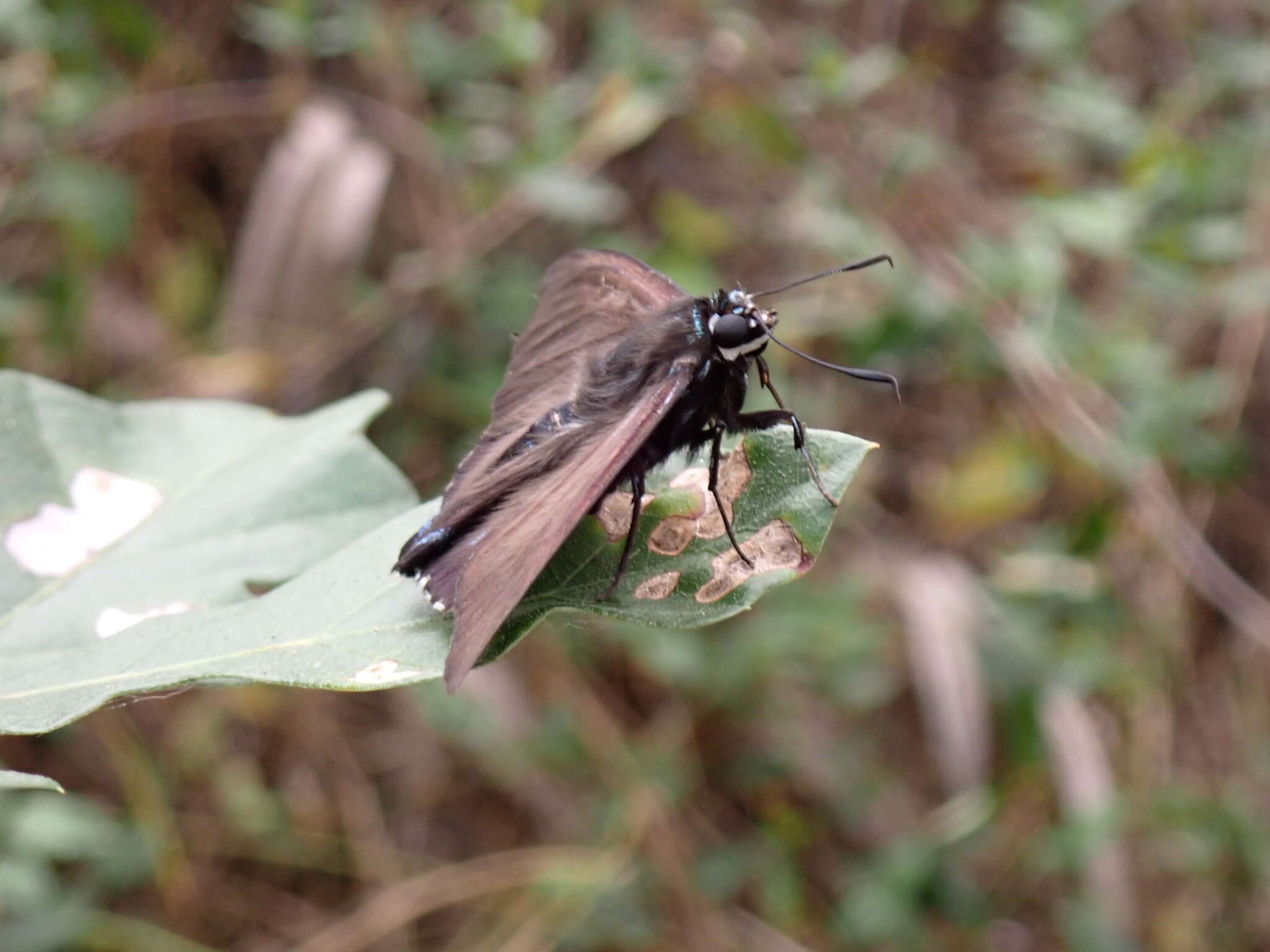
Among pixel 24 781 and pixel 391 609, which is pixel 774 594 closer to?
pixel 391 609

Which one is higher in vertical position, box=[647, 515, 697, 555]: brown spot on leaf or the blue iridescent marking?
the blue iridescent marking

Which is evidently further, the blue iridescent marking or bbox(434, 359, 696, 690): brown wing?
the blue iridescent marking

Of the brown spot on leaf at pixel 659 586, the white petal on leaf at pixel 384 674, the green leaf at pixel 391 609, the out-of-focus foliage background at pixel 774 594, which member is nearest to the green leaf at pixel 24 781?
the green leaf at pixel 391 609

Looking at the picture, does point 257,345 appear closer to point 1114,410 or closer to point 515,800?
point 515,800

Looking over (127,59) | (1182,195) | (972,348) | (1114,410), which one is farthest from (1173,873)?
(127,59)

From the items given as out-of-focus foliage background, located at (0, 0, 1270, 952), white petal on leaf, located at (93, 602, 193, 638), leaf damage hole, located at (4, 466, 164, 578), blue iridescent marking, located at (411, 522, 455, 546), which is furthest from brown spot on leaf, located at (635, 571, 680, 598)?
out-of-focus foliage background, located at (0, 0, 1270, 952)

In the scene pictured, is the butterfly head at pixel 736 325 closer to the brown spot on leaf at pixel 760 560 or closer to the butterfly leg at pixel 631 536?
the butterfly leg at pixel 631 536

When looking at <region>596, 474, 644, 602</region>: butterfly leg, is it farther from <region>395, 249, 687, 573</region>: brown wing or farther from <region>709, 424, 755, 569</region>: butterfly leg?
<region>395, 249, 687, 573</region>: brown wing
